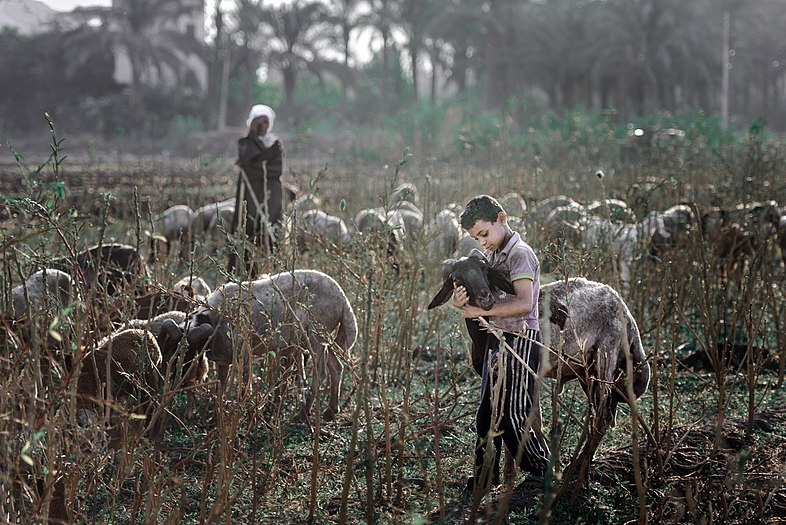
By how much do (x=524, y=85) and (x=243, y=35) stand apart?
37.3 feet

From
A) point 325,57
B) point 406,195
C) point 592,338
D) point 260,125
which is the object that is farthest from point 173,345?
point 325,57

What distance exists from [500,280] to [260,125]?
187 inches

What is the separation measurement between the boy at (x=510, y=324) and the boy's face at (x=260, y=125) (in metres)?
4.52

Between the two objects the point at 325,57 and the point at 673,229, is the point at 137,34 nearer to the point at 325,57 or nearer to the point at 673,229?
the point at 325,57

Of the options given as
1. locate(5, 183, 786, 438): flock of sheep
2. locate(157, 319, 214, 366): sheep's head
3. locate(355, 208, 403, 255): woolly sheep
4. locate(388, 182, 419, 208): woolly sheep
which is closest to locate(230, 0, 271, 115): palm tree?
locate(388, 182, 419, 208): woolly sheep

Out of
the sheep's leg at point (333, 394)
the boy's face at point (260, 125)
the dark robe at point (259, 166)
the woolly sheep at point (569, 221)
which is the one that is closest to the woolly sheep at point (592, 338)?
the sheep's leg at point (333, 394)

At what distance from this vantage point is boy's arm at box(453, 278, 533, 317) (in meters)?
3.86

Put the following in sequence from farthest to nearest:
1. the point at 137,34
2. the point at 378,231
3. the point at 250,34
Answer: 1. the point at 250,34
2. the point at 137,34
3. the point at 378,231

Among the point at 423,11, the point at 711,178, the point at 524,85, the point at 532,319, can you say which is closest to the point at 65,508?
the point at 532,319

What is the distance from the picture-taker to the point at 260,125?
26.9 feet

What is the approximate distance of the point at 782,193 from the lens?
9617mm

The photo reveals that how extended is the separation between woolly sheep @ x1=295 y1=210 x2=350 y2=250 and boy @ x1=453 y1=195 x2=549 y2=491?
2231mm

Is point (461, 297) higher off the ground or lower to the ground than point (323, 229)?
higher

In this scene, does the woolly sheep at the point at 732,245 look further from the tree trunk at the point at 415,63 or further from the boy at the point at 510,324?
the tree trunk at the point at 415,63
